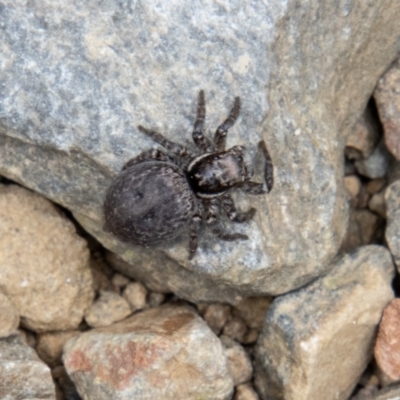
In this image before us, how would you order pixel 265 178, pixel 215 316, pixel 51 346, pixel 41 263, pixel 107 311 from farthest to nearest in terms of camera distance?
pixel 215 316 → pixel 107 311 → pixel 51 346 → pixel 41 263 → pixel 265 178

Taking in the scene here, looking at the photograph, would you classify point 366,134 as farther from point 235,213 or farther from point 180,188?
point 180,188

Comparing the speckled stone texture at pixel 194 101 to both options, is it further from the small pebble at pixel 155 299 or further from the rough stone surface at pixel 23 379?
the rough stone surface at pixel 23 379

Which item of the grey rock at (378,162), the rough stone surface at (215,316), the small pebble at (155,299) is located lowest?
the small pebble at (155,299)

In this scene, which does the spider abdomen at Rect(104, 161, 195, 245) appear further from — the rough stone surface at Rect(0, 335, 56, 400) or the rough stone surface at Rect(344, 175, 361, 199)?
the rough stone surface at Rect(344, 175, 361, 199)

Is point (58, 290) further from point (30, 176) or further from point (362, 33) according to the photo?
point (362, 33)

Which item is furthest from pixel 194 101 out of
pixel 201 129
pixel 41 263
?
pixel 41 263

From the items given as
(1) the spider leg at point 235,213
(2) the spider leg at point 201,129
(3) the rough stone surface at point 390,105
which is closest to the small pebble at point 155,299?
(1) the spider leg at point 235,213

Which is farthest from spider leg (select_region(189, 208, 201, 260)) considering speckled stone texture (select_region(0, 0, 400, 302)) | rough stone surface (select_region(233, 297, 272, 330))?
rough stone surface (select_region(233, 297, 272, 330))
